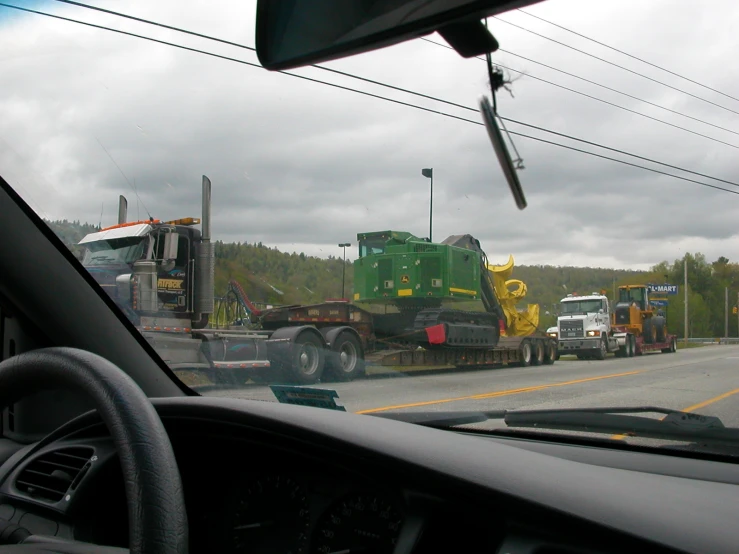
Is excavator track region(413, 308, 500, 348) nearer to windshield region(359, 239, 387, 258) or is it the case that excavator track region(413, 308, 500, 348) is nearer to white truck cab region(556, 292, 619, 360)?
white truck cab region(556, 292, 619, 360)

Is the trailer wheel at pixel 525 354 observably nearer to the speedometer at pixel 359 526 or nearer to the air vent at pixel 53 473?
the speedometer at pixel 359 526

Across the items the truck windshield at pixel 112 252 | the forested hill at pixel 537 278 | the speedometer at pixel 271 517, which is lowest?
the speedometer at pixel 271 517

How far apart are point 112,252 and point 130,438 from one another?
309 cm

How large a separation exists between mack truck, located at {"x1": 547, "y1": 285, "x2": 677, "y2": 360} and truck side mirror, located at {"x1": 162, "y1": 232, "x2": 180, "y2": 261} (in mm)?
3108

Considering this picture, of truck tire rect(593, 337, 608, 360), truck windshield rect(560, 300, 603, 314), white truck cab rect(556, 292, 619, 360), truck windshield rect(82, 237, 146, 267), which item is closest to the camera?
truck windshield rect(82, 237, 146, 267)

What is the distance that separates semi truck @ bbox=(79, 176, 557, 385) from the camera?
4449mm

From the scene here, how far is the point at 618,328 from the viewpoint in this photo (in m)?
6.03

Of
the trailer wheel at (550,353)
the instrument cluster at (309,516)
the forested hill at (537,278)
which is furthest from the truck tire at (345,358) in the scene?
the instrument cluster at (309,516)

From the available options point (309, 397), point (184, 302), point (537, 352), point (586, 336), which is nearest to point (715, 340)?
point (309, 397)

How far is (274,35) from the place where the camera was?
1983 mm

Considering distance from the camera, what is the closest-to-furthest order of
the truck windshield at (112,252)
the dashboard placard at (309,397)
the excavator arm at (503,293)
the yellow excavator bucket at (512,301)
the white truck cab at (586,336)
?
the dashboard placard at (309,397)
the excavator arm at (503,293)
the truck windshield at (112,252)
the yellow excavator bucket at (512,301)
the white truck cab at (586,336)

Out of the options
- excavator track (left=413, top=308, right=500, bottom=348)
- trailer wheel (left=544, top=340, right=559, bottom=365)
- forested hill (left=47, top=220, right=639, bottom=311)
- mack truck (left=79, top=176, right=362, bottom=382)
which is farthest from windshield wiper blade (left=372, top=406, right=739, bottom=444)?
trailer wheel (left=544, top=340, right=559, bottom=365)

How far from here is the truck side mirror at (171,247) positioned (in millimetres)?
6113

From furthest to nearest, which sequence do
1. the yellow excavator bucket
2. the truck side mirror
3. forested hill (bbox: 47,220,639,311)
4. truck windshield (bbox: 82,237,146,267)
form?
1. the truck side mirror
2. the yellow excavator bucket
3. truck windshield (bbox: 82,237,146,267)
4. forested hill (bbox: 47,220,639,311)
